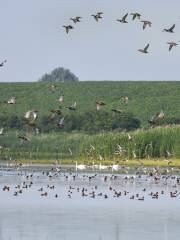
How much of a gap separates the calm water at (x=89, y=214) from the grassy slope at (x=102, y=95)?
226 ft

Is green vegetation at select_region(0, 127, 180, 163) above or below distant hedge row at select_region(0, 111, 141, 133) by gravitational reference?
below

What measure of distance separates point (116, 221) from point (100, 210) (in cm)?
293

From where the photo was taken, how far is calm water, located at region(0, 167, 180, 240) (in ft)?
88.5

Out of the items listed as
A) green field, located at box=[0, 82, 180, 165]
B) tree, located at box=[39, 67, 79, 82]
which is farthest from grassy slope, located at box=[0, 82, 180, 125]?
tree, located at box=[39, 67, 79, 82]

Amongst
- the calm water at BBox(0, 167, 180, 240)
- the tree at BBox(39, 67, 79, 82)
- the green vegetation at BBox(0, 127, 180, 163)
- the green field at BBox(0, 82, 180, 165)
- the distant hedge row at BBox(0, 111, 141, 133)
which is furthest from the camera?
the tree at BBox(39, 67, 79, 82)

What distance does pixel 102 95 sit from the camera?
127625 millimetres

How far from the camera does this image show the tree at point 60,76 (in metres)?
168

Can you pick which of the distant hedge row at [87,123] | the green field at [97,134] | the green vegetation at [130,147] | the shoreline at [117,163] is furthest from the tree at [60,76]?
the shoreline at [117,163]

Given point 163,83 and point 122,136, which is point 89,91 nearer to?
point 163,83

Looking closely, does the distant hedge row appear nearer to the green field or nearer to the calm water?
the green field

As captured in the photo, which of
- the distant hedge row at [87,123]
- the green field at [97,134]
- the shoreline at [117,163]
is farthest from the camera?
the distant hedge row at [87,123]

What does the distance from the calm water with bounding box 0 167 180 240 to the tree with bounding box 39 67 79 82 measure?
126 metres

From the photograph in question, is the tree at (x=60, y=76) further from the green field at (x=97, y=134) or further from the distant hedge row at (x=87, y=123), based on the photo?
the distant hedge row at (x=87, y=123)

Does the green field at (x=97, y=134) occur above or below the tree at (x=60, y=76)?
below
